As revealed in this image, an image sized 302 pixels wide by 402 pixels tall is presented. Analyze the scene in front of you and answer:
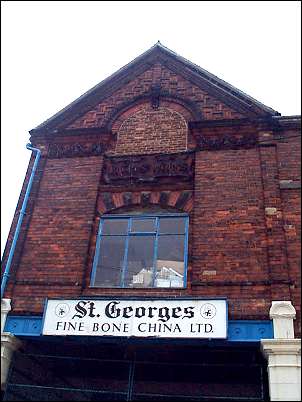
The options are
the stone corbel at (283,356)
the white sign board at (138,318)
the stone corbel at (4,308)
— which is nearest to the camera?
the stone corbel at (283,356)

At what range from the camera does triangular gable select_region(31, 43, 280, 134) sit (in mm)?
11641

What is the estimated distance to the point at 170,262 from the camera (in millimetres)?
9836

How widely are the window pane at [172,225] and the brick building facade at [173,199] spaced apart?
0.16 meters

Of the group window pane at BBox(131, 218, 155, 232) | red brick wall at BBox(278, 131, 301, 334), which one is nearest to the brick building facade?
red brick wall at BBox(278, 131, 301, 334)

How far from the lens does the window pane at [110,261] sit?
9.85 m

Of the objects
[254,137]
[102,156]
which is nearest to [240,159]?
[254,137]

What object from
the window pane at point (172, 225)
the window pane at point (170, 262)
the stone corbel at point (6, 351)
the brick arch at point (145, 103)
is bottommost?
the stone corbel at point (6, 351)

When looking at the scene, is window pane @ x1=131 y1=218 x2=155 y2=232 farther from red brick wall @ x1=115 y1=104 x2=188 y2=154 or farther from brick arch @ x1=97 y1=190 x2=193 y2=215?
red brick wall @ x1=115 y1=104 x2=188 y2=154

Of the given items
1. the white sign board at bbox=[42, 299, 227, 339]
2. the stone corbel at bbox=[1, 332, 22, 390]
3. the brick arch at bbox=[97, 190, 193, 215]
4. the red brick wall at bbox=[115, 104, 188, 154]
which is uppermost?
the red brick wall at bbox=[115, 104, 188, 154]

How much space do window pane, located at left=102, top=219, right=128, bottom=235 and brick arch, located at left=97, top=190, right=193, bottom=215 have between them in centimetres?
27

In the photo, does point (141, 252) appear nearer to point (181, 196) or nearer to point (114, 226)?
point (114, 226)

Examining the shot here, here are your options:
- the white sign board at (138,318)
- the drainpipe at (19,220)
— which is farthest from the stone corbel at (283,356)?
the drainpipe at (19,220)

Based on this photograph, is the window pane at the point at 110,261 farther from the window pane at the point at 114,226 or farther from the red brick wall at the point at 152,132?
the red brick wall at the point at 152,132

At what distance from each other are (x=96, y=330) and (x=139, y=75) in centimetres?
740
